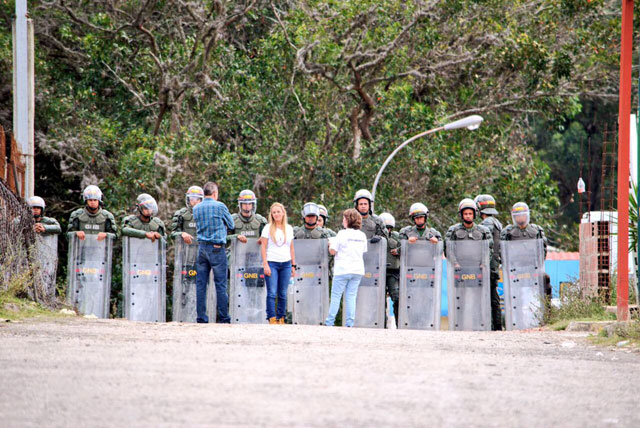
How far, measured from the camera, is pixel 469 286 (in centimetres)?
1499

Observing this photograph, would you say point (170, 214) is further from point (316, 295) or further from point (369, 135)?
point (316, 295)

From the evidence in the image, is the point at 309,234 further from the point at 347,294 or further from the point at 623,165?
the point at 623,165

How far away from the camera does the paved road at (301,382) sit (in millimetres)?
5953

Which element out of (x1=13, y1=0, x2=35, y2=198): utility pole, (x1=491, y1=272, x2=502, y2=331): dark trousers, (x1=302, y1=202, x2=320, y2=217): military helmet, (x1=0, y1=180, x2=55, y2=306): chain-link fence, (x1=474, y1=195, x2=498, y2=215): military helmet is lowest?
(x1=491, y1=272, x2=502, y2=331): dark trousers

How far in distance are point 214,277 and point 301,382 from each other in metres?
7.06

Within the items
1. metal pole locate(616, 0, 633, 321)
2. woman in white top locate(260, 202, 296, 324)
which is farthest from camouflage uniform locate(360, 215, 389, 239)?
metal pole locate(616, 0, 633, 321)

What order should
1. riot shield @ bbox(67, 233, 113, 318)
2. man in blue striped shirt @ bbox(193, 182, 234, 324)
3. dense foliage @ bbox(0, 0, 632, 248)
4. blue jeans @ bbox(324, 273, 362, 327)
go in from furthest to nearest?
dense foliage @ bbox(0, 0, 632, 248), riot shield @ bbox(67, 233, 113, 318), blue jeans @ bbox(324, 273, 362, 327), man in blue striped shirt @ bbox(193, 182, 234, 324)

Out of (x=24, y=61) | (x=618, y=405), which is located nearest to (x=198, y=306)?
(x=24, y=61)

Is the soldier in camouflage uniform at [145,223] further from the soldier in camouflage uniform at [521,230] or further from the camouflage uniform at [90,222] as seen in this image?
the soldier in camouflage uniform at [521,230]

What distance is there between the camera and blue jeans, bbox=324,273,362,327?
13930 millimetres

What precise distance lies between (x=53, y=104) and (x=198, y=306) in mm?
12762

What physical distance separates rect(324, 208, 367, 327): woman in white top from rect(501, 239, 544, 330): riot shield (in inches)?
84.9

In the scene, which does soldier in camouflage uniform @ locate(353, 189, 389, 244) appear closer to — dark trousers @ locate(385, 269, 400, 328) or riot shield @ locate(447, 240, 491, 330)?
dark trousers @ locate(385, 269, 400, 328)

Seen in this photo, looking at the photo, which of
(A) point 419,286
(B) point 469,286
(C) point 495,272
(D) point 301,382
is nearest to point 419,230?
(A) point 419,286
